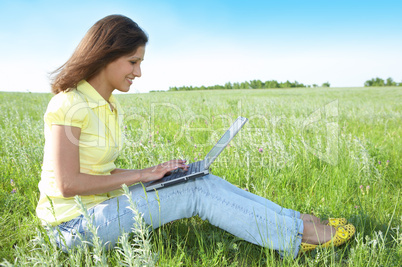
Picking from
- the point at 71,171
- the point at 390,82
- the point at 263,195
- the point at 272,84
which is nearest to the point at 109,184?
the point at 71,171

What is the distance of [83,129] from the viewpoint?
1.72 m

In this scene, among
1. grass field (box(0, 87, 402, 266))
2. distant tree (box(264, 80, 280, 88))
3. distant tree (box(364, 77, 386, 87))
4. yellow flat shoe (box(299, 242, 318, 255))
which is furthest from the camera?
distant tree (box(264, 80, 280, 88))

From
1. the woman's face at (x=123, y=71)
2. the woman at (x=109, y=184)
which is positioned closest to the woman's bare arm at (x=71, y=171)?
the woman at (x=109, y=184)

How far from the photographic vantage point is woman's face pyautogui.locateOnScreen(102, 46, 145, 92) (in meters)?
1.90

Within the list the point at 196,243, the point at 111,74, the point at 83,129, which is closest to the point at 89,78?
the point at 111,74

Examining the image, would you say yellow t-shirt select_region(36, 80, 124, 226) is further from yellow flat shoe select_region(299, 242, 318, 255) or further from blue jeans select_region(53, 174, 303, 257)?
yellow flat shoe select_region(299, 242, 318, 255)

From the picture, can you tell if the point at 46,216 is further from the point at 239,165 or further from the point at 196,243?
the point at 239,165

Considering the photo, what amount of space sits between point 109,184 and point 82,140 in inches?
11.9

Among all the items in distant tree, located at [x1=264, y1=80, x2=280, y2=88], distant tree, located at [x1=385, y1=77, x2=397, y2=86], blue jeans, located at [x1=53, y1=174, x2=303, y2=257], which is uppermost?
distant tree, located at [x1=264, y1=80, x2=280, y2=88]

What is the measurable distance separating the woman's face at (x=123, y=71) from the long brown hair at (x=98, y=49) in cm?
4

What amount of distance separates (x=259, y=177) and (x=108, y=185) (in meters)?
1.64

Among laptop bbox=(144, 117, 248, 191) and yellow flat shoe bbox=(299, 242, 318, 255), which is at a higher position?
laptop bbox=(144, 117, 248, 191)

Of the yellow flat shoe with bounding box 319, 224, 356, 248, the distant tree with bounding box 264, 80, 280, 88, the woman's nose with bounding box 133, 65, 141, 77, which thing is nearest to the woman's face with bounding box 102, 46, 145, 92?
the woman's nose with bounding box 133, 65, 141, 77

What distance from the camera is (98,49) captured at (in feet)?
5.82
